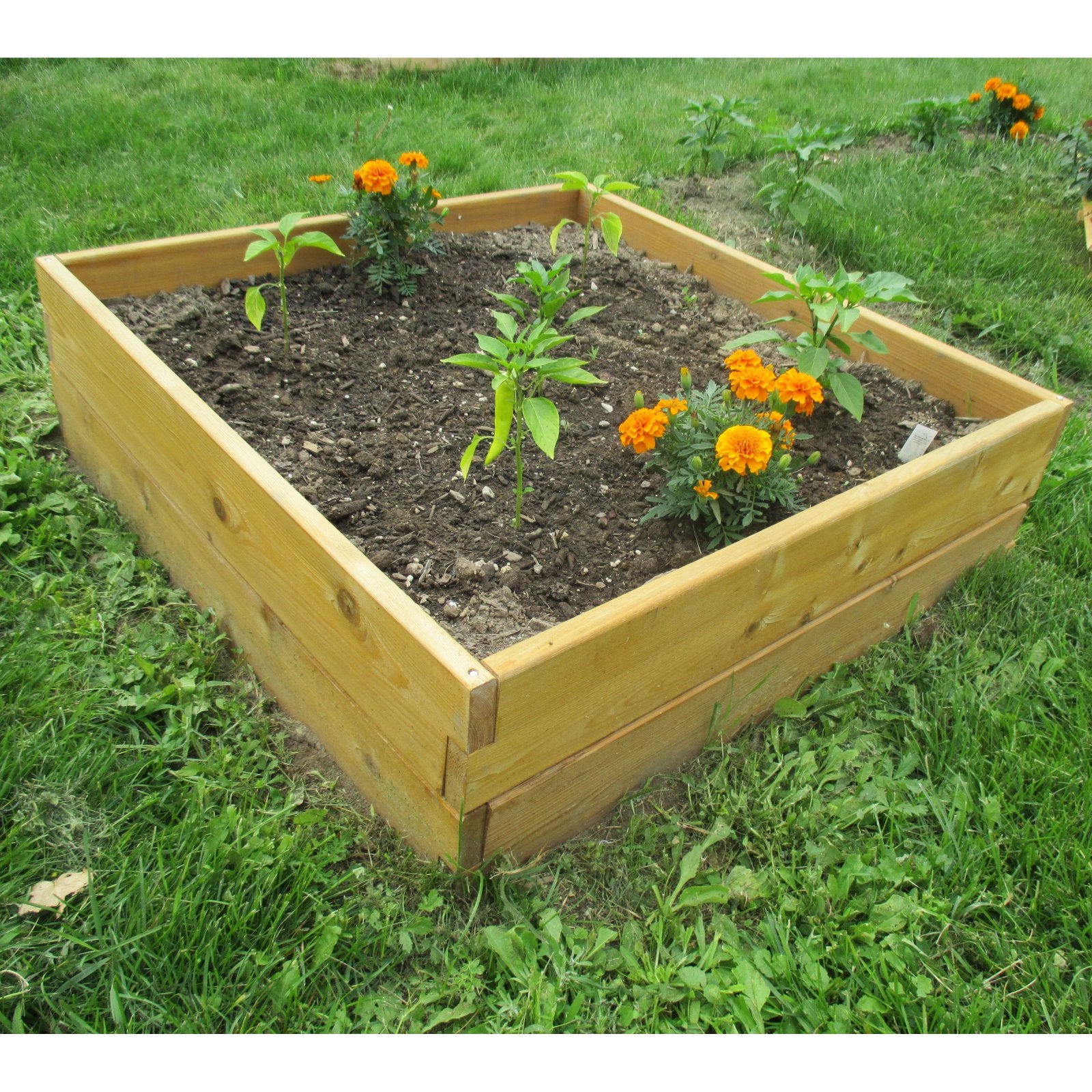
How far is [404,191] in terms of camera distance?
2740 mm

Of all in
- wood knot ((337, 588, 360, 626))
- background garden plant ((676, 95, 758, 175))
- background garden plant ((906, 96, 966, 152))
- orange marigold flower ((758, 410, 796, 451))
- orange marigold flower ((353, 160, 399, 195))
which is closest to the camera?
wood knot ((337, 588, 360, 626))

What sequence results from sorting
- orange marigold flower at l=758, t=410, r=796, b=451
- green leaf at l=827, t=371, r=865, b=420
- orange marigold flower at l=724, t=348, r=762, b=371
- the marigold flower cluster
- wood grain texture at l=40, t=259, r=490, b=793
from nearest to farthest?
wood grain texture at l=40, t=259, r=490, b=793 → orange marigold flower at l=758, t=410, r=796, b=451 → orange marigold flower at l=724, t=348, r=762, b=371 → green leaf at l=827, t=371, r=865, b=420 → the marigold flower cluster

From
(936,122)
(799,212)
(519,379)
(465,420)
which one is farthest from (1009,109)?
(519,379)

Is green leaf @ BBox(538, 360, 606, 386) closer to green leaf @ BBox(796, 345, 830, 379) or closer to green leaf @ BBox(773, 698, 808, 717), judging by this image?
green leaf @ BBox(796, 345, 830, 379)

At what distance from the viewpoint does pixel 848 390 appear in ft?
7.54

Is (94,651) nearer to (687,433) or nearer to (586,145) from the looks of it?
(687,433)

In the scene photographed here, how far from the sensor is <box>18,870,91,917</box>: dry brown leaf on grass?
1.58 meters

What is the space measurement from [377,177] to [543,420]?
1.27 metres

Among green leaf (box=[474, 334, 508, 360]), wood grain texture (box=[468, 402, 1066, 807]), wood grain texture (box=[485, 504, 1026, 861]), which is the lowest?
wood grain texture (box=[485, 504, 1026, 861])

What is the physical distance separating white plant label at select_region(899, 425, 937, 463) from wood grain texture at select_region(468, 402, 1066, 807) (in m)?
0.15

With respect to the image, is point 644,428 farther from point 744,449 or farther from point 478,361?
point 478,361

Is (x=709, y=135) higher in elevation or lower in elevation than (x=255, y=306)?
higher

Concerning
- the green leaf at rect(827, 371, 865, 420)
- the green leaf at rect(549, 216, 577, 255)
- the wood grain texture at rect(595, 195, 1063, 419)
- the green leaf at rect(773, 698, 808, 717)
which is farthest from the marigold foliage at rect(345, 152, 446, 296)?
the green leaf at rect(773, 698, 808, 717)

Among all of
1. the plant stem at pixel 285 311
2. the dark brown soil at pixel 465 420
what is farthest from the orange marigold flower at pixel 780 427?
the plant stem at pixel 285 311
